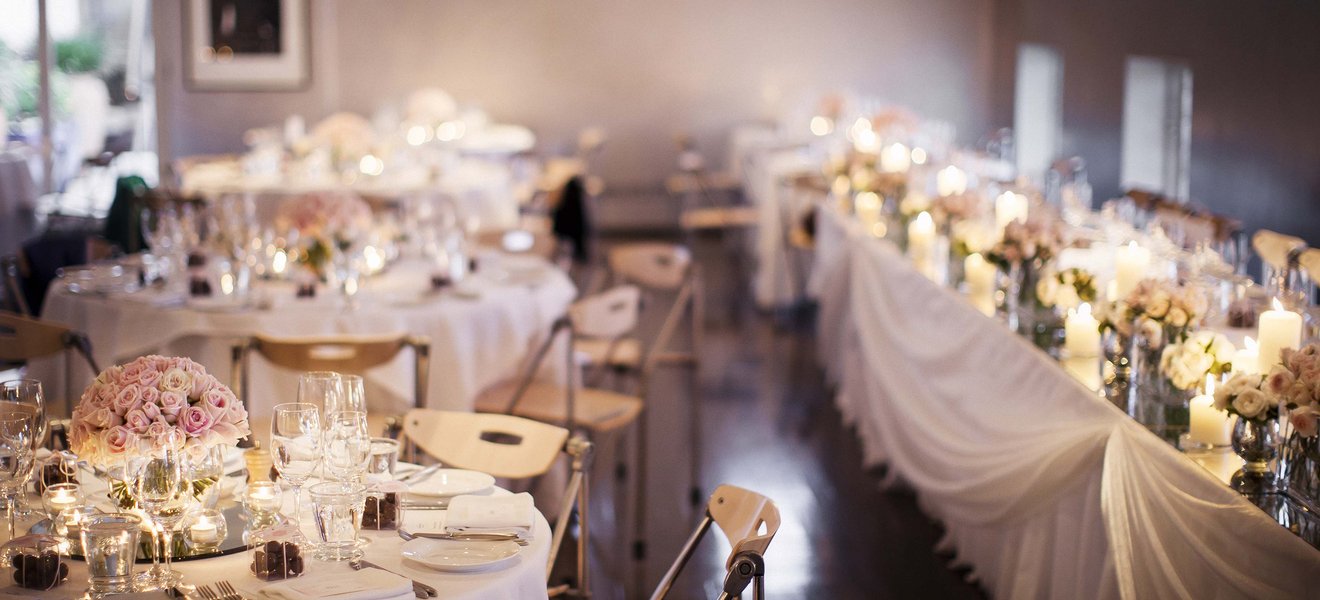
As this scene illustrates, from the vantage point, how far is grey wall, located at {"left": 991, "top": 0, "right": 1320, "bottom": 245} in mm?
5809

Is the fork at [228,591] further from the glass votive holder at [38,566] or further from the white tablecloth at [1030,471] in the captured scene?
the white tablecloth at [1030,471]

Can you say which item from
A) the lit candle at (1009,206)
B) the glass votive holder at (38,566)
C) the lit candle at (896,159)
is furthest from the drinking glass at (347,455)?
the lit candle at (896,159)

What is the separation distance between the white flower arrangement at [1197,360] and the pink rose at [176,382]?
82.5 inches

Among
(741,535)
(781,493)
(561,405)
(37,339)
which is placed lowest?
(781,493)

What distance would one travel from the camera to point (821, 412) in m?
6.23

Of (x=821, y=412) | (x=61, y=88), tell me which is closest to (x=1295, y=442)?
(x=821, y=412)

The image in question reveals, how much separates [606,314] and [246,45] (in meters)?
7.41

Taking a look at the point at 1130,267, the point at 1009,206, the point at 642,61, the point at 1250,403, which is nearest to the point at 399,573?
the point at 1250,403

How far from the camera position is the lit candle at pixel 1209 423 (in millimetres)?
2900

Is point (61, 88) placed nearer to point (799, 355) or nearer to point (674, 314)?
point (799, 355)

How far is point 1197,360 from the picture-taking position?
302cm

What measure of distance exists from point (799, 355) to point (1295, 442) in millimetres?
4852

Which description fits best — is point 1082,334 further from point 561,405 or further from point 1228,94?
point 1228,94

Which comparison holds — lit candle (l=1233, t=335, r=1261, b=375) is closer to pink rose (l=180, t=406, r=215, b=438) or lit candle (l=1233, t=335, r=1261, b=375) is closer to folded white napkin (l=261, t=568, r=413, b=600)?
folded white napkin (l=261, t=568, r=413, b=600)
